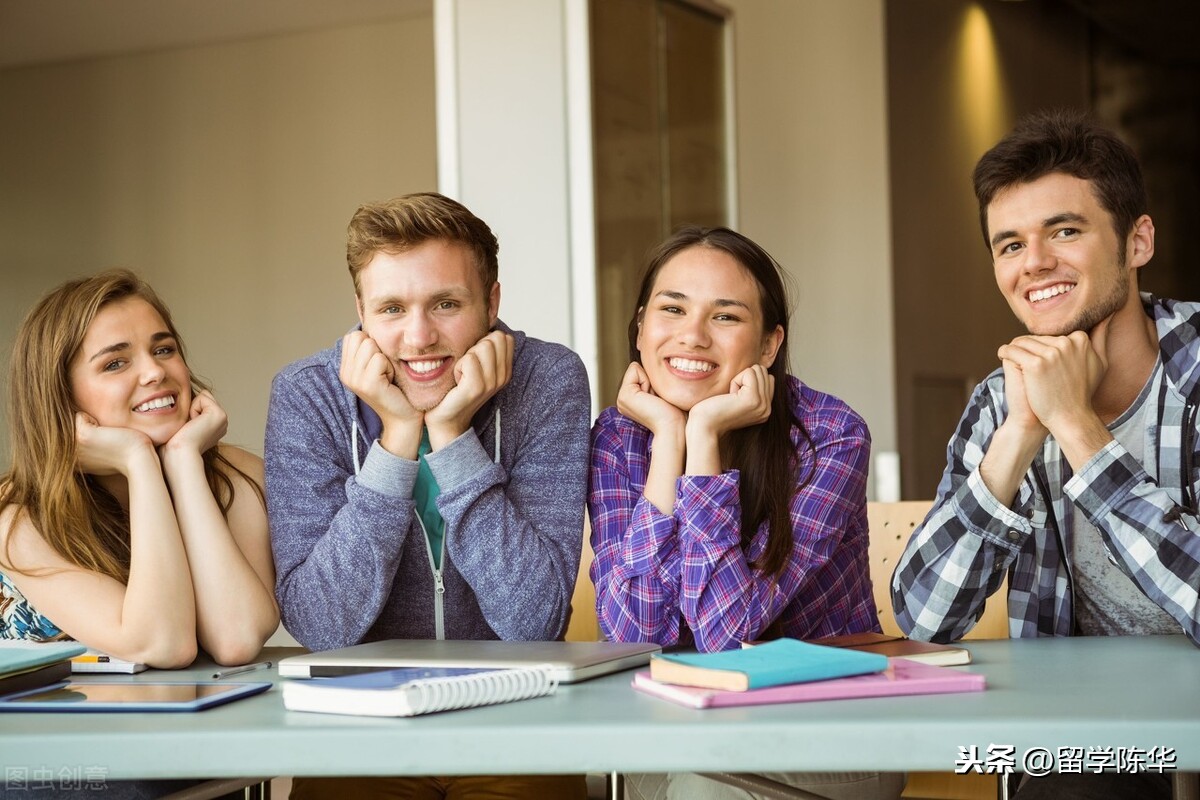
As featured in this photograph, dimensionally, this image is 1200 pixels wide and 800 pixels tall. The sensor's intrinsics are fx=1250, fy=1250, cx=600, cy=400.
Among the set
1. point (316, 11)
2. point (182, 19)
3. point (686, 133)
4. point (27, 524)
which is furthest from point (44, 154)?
point (27, 524)

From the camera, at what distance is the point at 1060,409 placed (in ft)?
5.24

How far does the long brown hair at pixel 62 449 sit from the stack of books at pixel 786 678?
87 cm

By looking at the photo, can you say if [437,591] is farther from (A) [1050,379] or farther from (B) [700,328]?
(A) [1050,379]

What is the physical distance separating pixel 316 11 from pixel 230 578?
5.29 meters

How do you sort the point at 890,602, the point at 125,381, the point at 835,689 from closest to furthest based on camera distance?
the point at 835,689, the point at 125,381, the point at 890,602

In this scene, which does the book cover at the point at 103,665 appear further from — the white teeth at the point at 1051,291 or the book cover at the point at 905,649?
the white teeth at the point at 1051,291

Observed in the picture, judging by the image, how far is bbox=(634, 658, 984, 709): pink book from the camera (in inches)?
41.3

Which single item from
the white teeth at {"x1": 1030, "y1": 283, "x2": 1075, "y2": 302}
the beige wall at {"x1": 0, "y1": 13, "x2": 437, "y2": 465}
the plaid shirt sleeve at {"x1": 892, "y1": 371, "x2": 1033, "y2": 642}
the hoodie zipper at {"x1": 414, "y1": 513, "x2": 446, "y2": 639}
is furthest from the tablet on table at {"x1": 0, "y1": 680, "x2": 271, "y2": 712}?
the beige wall at {"x1": 0, "y1": 13, "x2": 437, "y2": 465}

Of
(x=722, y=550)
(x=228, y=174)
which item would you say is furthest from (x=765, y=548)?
(x=228, y=174)

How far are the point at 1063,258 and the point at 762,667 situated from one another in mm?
976

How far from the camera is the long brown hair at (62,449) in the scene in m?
1.65

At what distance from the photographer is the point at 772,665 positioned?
110 centimetres

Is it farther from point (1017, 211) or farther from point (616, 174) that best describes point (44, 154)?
point (1017, 211)

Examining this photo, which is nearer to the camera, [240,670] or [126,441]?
[240,670]
